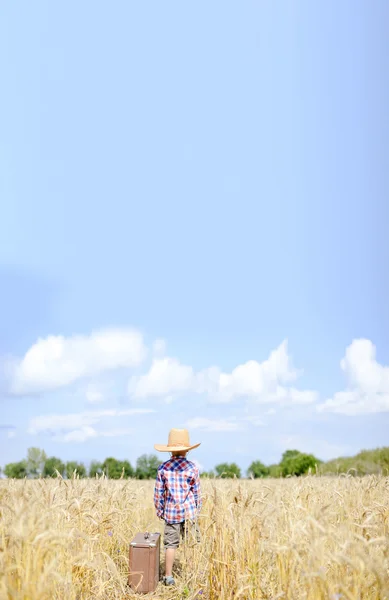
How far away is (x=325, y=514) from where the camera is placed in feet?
11.8

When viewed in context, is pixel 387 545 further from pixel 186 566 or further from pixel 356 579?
pixel 186 566

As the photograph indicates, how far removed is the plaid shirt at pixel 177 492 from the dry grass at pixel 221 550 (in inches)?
12.7

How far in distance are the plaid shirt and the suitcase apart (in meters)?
0.47

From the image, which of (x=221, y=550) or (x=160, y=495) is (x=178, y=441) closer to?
(x=160, y=495)

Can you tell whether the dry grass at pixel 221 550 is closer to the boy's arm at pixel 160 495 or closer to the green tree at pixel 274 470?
the boy's arm at pixel 160 495

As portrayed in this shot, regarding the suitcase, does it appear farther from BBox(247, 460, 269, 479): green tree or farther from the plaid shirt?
BBox(247, 460, 269, 479): green tree

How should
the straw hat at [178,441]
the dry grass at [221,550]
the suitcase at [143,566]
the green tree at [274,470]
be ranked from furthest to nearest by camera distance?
the green tree at [274,470], the straw hat at [178,441], the suitcase at [143,566], the dry grass at [221,550]

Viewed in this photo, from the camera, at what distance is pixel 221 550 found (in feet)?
16.2

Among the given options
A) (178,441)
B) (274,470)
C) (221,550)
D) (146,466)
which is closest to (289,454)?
(274,470)

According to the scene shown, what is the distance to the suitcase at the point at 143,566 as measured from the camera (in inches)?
231

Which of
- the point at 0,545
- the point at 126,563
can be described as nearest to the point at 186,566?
the point at 126,563

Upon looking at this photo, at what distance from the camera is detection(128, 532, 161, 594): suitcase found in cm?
586

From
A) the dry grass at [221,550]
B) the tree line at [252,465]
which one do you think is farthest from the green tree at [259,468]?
the dry grass at [221,550]

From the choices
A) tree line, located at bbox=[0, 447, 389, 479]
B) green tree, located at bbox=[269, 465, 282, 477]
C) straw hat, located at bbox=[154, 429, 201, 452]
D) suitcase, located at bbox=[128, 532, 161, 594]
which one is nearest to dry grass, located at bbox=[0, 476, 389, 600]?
suitcase, located at bbox=[128, 532, 161, 594]
